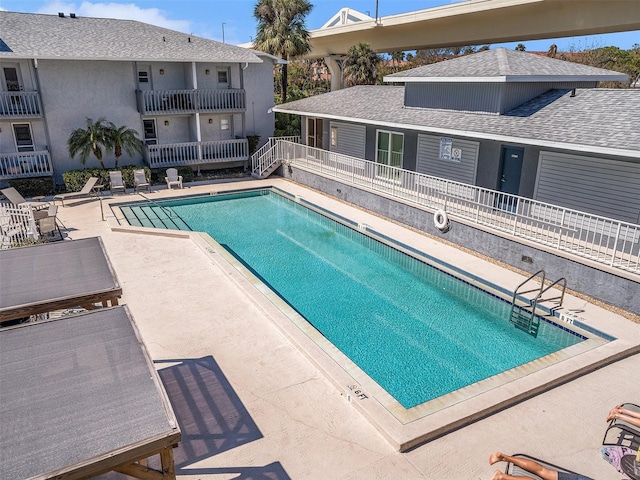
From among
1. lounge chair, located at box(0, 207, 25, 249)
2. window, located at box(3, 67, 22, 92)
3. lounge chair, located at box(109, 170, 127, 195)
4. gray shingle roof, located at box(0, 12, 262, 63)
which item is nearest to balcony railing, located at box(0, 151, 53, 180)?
lounge chair, located at box(109, 170, 127, 195)

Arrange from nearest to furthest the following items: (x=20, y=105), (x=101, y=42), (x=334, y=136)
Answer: (x=20, y=105), (x=101, y=42), (x=334, y=136)

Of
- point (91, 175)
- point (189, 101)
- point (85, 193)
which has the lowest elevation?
point (85, 193)

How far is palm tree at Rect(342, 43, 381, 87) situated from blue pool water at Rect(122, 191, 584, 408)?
644 inches

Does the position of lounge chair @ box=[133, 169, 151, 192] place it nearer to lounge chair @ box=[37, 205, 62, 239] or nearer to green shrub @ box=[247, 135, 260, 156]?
green shrub @ box=[247, 135, 260, 156]

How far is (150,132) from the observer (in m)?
24.2

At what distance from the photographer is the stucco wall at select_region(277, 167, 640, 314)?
1083cm

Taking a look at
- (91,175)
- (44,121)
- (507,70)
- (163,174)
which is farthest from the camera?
(163,174)

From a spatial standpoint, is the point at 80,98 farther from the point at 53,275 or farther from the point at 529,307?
the point at 529,307

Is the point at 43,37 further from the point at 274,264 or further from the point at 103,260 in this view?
the point at 103,260

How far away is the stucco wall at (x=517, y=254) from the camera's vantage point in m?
10.8

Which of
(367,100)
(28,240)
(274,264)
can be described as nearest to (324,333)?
(274,264)

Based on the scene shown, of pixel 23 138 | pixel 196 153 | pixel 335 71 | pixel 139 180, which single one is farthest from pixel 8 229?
pixel 335 71

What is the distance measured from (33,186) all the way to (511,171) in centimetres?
1983

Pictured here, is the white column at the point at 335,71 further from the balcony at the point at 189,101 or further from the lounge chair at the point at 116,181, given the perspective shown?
the lounge chair at the point at 116,181
